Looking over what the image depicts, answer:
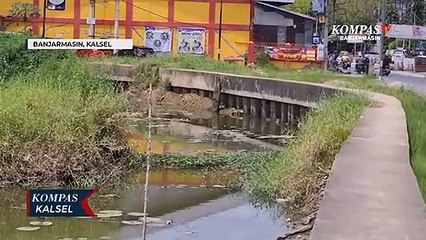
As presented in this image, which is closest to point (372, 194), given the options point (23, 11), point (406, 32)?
point (23, 11)

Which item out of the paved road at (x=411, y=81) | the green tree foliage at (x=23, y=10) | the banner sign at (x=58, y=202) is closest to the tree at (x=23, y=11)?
the green tree foliage at (x=23, y=10)

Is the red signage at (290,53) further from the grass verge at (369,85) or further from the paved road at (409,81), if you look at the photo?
the grass verge at (369,85)

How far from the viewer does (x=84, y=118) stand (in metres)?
13.6

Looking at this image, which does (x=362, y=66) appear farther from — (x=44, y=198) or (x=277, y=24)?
(x=44, y=198)

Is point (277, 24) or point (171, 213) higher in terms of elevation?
point (277, 24)

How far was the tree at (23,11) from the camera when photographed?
145 feet

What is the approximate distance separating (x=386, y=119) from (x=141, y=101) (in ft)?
44.9

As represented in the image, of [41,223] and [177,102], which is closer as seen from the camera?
[41,223]

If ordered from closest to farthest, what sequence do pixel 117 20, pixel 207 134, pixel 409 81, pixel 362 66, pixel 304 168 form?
1. pixel 304 168
2. pixel 207 134
3. pixel 409 81
4. pixel 117 20
5. pixel 362 66

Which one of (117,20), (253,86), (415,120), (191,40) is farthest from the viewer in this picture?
(191,40)

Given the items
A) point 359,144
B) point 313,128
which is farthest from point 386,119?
point 359,144

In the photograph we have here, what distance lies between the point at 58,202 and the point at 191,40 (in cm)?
4023

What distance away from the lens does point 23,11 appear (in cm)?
4412

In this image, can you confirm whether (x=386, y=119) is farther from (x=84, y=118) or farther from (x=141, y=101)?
(x=141, y=101)
